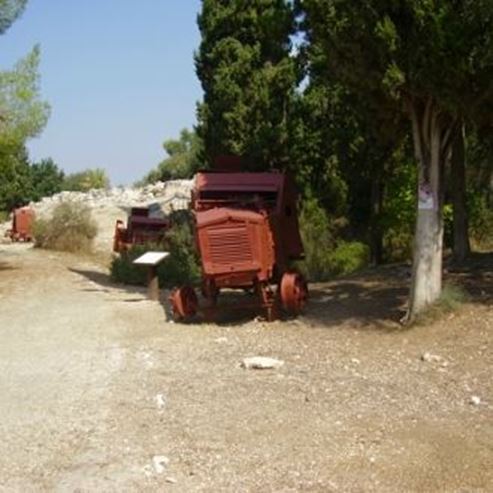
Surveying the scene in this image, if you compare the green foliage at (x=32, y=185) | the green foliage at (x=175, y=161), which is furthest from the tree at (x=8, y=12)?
the green foliage at (x=175, y=161)

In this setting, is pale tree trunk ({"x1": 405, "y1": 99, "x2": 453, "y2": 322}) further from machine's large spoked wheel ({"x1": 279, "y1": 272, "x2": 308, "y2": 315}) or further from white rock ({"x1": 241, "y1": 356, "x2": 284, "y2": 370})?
white rock ({"x1": 241, "y1": 356, "x2": 284, "y2": 370})

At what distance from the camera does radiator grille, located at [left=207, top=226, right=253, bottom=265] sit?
1244 centimetres

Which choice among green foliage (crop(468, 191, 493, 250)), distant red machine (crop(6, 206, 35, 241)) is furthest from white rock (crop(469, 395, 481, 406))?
distant red machine (crop(6, 206, 35, 241))

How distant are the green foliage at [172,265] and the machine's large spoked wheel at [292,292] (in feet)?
19.2

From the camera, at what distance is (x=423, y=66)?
10.6 m

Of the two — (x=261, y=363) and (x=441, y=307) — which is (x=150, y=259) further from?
(x=261, y=363)

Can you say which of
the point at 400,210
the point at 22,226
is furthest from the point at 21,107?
the point at 22,226

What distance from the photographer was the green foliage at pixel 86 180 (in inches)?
3415

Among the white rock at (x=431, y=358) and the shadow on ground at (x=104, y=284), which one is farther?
the shadow on ground at (x=104, y=284)

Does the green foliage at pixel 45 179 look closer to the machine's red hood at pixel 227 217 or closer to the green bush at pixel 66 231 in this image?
the green bush at pixel 66 231

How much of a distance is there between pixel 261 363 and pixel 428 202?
129 inches

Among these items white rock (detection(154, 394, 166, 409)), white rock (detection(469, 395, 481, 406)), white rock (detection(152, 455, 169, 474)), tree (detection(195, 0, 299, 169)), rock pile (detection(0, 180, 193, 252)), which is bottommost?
white rock (detection(152, 455, 169, 474))

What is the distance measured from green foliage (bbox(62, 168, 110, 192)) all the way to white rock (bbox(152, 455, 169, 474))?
7834cm

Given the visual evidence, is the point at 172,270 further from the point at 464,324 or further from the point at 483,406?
the point at 483,406
